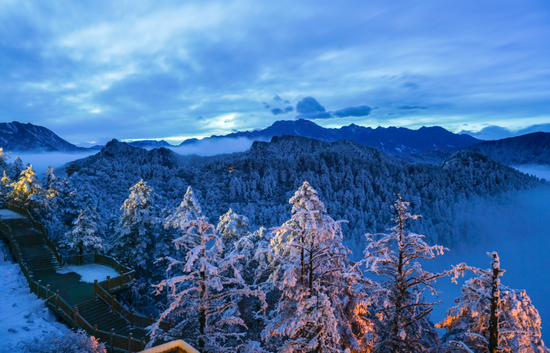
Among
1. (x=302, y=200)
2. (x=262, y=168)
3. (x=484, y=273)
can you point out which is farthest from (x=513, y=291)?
(x=262, y=168)

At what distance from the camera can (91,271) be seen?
19.3 m

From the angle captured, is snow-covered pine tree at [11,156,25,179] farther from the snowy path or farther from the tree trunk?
the tree trunk

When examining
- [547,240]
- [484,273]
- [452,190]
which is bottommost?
[547,240]

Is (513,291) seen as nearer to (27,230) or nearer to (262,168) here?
(27,230)

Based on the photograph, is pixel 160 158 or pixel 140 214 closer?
pixel 140 214

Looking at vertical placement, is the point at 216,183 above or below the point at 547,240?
above

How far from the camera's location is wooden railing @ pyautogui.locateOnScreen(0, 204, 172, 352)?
12234mm

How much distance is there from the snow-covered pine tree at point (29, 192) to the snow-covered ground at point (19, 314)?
34.9 feet

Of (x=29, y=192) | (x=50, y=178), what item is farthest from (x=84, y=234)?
(x=50, y=178)

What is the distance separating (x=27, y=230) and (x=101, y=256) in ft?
28.0

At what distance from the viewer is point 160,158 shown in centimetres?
10394

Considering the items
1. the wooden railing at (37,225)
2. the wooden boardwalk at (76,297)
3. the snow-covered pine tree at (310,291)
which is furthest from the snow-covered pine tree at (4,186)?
the snow-covered pine tree at (310,291)

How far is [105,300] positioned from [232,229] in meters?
8.46

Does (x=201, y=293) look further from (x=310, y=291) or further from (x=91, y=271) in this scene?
(x=91, y=271)
